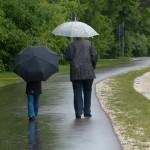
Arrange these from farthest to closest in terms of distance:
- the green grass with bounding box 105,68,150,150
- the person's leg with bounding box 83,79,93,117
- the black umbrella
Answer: the person's leg with bounding box 83,79,93,117, the black umbrella, the green grass with bounding box 105,68,150,150

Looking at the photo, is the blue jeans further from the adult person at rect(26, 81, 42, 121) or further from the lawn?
the lawn

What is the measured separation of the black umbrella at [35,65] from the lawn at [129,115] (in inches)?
68.9

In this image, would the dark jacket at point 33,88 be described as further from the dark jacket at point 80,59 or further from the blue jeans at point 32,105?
the dark jacket at point 80,59

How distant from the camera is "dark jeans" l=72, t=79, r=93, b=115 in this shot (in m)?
13.6

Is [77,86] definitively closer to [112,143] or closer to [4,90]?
[112,143]

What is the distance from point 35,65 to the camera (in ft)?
43.5

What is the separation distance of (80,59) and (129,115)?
72.6 inches

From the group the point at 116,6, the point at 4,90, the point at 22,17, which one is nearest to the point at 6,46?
the point at 22,17

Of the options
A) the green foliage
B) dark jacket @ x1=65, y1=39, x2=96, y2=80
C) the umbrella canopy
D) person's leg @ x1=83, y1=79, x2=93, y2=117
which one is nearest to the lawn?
person's leg @ x1=83, y1=79, x2=93, y2=117

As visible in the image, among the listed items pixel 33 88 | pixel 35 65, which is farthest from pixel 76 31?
pixel 33 88

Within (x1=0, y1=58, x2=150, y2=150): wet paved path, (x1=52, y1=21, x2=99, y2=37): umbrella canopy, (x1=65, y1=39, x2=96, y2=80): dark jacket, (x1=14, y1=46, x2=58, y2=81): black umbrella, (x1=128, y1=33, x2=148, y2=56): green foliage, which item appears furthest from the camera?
(x1=128, y1=33, x2=148, y2=56): green foliage

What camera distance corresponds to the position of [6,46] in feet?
121

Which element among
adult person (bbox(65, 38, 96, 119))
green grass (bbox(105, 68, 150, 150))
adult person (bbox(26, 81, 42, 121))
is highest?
adult person (bbox(65, 38, 96, 119))

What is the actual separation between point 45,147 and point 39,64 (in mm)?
3542
